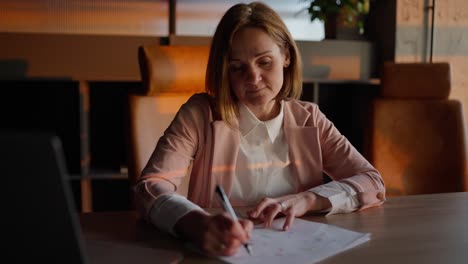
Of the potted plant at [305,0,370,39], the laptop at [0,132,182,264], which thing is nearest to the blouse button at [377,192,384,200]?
the laptop at [0,132,182,264]

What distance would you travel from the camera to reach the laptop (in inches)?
15.2

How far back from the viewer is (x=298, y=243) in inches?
35.5

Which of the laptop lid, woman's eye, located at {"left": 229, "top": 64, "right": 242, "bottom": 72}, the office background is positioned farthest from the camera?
the office background

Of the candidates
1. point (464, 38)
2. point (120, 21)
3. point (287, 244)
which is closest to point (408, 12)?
point (464, 38)

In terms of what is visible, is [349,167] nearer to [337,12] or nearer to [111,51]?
[111,51]

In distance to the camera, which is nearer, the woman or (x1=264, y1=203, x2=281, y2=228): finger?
(x1=264, y1=203, x2=281, y2=228): finger

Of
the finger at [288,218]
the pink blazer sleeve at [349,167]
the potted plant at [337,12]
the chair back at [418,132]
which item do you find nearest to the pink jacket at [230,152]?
the pink blazer sleeve at [349,167]

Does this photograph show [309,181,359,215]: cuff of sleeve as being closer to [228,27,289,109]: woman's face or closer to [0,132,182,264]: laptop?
[228,27,289,109]: woman's face

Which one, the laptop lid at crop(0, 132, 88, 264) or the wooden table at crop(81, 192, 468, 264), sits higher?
the laptop lid at crop(0, 132, 88, 264)

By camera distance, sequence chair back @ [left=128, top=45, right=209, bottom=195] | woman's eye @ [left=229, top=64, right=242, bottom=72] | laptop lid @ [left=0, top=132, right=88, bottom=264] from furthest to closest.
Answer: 1. chair back @ [left=128, top=45, right=209, bottom=195]
2. woman's eye @ [left=229, top=64, right=242, bottom=72]
3. laptop lid @ [left=0, top=132, right=88, bottom=264]

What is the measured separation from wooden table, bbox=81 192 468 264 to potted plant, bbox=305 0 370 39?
1.67 m

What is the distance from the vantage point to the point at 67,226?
0.43 metres

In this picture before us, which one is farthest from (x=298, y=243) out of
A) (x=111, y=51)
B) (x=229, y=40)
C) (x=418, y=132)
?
(x=111, y=51)

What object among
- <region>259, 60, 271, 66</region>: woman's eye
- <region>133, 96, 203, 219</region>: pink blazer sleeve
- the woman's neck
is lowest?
<region>133, 96, 203, 219</region>: pink blazer sleeve
